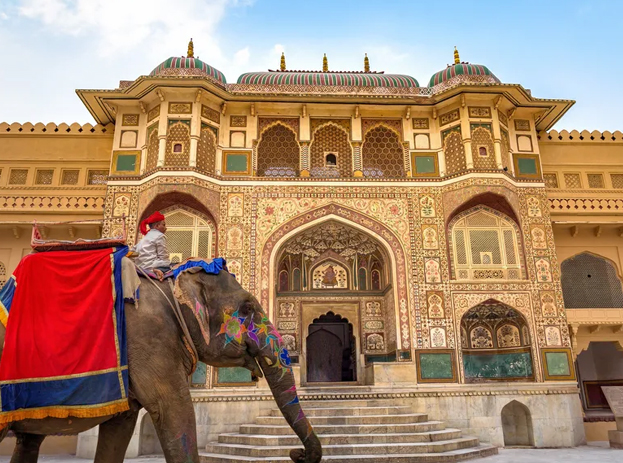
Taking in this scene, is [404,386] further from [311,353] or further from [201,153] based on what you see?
[201,153]

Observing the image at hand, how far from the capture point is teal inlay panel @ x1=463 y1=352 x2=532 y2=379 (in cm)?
1234

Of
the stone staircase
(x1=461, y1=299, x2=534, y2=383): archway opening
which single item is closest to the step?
the stone staircase

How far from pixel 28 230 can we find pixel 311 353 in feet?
26.5

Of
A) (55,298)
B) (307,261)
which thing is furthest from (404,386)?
(55,298)

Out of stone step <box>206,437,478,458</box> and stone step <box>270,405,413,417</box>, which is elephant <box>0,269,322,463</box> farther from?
stone step <box>270,405,413,417</box>

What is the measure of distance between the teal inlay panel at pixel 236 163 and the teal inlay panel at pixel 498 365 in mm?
7218

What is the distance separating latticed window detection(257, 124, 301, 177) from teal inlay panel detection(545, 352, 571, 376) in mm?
7468

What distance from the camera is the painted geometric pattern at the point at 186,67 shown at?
42.9 feet

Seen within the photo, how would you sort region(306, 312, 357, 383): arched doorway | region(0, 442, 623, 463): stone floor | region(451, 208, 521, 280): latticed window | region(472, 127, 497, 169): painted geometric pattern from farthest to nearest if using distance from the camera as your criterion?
1. region(306, 312, 357, 383): arched doorway
2. region(472, 127, 497, 169): painted geometric pattern
3. region(451, 208, 521, 280): latticed window
4. region(0, 442, 623, 463): stone floor

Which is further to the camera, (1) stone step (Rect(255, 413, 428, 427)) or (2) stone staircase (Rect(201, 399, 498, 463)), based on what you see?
(1) stone step (Rect(255, 413, 428, 427))

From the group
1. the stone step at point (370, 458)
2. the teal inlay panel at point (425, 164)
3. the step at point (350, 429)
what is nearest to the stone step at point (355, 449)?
the stone step at point (370, 458)

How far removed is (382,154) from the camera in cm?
1411

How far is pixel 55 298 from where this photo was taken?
3.81m

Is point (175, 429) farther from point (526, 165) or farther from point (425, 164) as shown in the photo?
point (526, 165)
